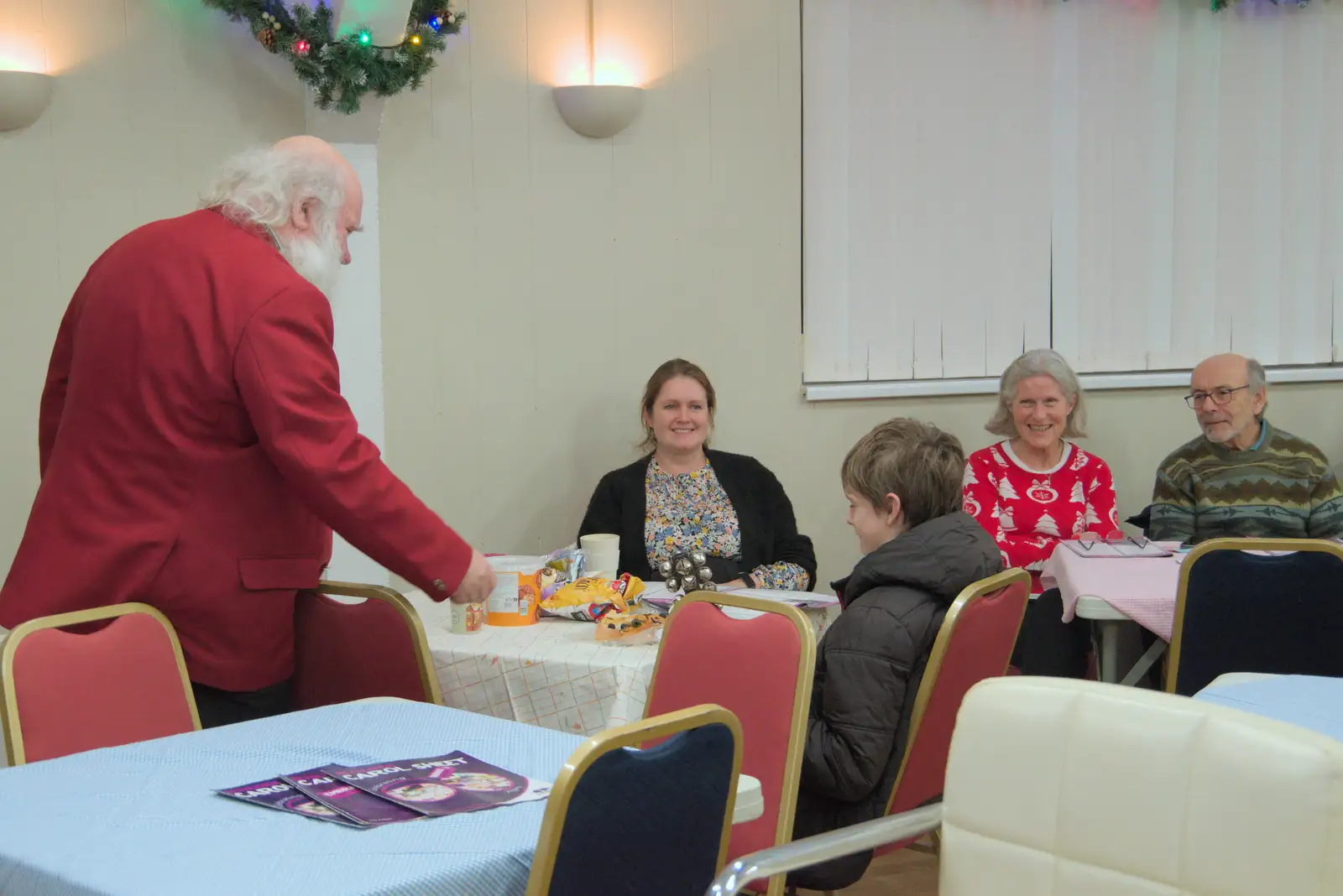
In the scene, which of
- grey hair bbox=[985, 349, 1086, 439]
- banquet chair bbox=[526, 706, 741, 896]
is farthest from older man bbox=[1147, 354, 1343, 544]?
banquet chair bbox=[526, 706, 741, 896]

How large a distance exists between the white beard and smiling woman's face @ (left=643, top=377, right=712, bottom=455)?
153cm

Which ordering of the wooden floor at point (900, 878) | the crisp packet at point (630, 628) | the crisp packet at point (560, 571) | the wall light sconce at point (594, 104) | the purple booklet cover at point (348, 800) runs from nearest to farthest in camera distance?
the purple booklet cover at point (348, 800), the crisp packet at point (630, 628), the crisp packet at point (560, 571), the wooden floor at point (900, 878), the wall light sconce at point (594, 104)

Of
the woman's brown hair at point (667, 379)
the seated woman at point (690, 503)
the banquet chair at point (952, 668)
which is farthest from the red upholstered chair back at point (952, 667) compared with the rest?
the woman's brown hair at point (667, 379)

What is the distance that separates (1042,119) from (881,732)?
10.7ft

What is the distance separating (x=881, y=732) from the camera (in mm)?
2330

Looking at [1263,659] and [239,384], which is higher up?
[239,384]

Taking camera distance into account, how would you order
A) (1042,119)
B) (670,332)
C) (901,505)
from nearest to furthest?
1. (901,505)
2. (670,332)
3. (1042,119)

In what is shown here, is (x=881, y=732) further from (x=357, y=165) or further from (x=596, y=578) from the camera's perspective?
(x=357, y=165)

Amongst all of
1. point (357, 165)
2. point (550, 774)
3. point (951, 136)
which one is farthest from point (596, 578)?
point (951, 136)

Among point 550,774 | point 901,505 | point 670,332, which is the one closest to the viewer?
point 550,774

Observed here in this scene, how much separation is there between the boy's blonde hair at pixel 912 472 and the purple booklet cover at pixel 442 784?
1.11 meters

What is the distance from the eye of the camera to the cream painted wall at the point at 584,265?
4301mm

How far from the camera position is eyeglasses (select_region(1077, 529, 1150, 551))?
12.0 ft

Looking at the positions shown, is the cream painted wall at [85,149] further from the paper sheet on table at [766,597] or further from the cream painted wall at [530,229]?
the paper sheet on table at [766,597]
